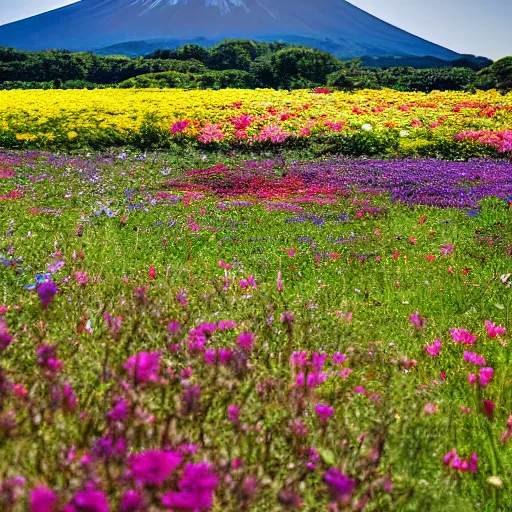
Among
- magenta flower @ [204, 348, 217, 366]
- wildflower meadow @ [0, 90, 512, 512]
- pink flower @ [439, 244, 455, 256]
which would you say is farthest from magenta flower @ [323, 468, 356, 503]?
pink flower @ [439, 244, 455, 256]

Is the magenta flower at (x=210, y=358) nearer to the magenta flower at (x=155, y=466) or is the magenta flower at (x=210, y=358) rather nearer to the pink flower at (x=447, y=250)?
the magenta flower at (x=155, y=466)

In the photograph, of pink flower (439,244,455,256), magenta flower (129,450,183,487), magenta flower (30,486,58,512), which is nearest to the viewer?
magenta flower (30,486,58,512)

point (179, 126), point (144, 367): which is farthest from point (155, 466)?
point (179, 126)

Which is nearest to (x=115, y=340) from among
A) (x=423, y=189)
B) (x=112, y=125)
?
(x=423, y=189)

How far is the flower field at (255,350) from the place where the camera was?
1657mm

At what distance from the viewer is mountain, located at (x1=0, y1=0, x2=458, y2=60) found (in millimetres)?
160750

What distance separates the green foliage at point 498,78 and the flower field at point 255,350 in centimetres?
2666

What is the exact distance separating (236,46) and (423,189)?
194 ft

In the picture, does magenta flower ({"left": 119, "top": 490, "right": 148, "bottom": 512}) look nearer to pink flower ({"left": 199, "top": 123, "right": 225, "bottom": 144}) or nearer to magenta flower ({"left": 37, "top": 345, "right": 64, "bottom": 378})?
magenta flower ({"left": 37, "top": 345, "right": 64, "bottom": 378})

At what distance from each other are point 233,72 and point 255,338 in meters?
49.0

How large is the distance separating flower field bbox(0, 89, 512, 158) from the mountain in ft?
423

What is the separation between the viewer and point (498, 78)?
37.3 metres

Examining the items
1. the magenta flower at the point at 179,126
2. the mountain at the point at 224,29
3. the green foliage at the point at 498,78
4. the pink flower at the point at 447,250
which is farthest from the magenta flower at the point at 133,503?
the mountain at the point at 224,29

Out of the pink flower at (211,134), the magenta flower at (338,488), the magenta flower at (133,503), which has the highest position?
the pink flower at (211,134)
